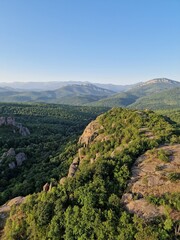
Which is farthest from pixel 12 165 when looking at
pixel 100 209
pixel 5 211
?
pixel 100 209

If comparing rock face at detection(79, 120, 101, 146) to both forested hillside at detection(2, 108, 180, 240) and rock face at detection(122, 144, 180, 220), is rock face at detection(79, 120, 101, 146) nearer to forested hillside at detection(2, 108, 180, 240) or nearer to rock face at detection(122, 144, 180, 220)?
forested hillside at detection(2, 108, 180, 240)

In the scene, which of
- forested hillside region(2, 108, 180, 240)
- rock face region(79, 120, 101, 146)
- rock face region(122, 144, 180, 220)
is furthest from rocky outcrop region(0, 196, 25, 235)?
rock face region(79, 120, 101, 146)

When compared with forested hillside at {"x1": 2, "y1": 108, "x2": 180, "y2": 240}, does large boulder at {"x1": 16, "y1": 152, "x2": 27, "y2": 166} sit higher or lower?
lower

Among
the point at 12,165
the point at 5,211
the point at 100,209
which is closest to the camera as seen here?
the point at 100,209

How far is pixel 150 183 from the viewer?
112ft

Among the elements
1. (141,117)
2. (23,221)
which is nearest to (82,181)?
(23,221)

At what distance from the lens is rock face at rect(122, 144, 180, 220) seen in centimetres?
2973

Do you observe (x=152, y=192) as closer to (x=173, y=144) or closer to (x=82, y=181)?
(x=82, y=181)

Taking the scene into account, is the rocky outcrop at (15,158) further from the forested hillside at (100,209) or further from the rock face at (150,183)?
the rock face at (150,183)

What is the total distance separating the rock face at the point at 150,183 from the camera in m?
29.7

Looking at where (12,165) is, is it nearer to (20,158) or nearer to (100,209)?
(20,158)

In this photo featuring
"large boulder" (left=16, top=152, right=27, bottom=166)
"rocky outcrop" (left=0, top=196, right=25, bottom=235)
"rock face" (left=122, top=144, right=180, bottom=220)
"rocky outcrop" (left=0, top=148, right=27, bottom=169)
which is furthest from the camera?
"large boulder" (left=16, top=152, right=27, bottom=166)

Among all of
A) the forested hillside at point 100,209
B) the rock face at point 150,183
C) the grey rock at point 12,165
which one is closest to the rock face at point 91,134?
the grey rock at point 12,165

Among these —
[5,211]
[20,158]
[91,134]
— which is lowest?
[20,158]
